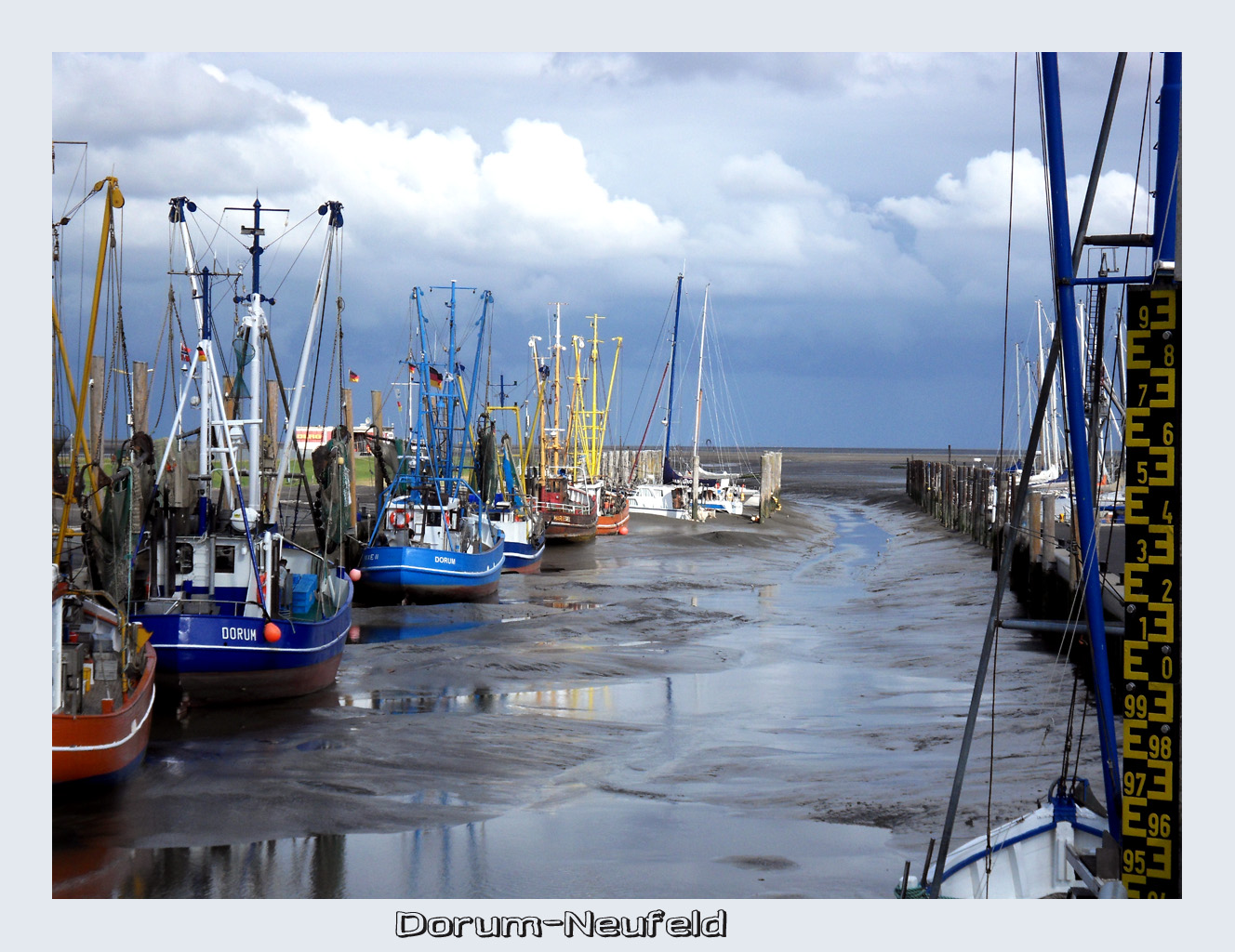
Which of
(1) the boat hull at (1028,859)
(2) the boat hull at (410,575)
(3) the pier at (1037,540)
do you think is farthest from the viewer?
(2) the boat hull at (410,575)

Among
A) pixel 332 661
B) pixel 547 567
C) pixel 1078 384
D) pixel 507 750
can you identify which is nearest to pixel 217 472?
pixel 332 661

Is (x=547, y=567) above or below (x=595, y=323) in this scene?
below

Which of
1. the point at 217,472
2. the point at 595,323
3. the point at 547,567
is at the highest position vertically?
the point at 595,323

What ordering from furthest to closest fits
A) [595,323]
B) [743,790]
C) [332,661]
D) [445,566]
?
[595,323], [445,566], [332,661], [743,790]

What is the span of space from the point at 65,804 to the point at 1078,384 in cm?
977

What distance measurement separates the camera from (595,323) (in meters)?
60.6

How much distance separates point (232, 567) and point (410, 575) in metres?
11.5

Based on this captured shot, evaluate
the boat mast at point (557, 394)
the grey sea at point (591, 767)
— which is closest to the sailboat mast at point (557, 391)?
the boat mast at point (557, 394)

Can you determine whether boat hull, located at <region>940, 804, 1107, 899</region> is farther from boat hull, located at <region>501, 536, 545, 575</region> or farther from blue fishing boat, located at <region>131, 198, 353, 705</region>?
boat hull, located at <region>501, 536, 545, 575</region>

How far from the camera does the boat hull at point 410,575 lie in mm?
A: 29797

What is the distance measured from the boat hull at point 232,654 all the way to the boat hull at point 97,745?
3.43 metres

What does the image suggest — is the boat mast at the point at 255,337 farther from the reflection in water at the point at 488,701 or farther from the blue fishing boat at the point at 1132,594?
the blue fishing boat at the point at 1132,594

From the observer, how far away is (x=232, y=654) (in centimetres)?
1667

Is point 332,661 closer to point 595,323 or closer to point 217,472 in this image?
point 217,472
